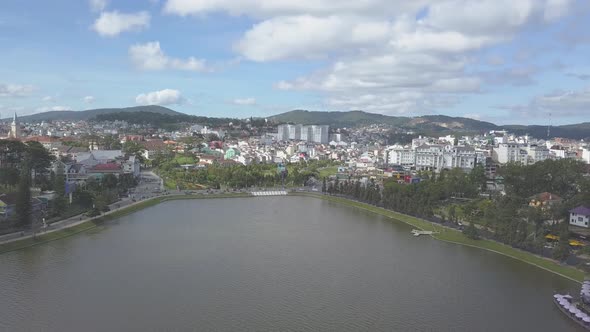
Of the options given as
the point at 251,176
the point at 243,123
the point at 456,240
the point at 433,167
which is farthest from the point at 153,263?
the point at 243,123

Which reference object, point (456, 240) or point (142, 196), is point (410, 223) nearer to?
point (456, 240)

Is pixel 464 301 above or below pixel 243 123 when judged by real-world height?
below

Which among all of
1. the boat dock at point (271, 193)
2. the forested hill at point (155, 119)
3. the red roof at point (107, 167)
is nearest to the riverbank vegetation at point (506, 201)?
the boat dock at point (271, 193)

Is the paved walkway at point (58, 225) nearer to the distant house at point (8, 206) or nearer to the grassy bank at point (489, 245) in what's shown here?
the distant house at point (8, 206)

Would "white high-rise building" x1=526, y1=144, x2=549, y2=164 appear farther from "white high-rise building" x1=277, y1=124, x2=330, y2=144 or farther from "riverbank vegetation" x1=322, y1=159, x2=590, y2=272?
"white high-rise building" x1=277, y1=124, x2=330, y2=144

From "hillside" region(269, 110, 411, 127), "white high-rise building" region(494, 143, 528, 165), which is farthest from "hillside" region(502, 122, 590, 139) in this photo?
"white high-rise building" region(494, 143, 528, 165)

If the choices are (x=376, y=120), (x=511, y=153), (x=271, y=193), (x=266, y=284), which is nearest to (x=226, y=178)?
(x=271, y=193)
